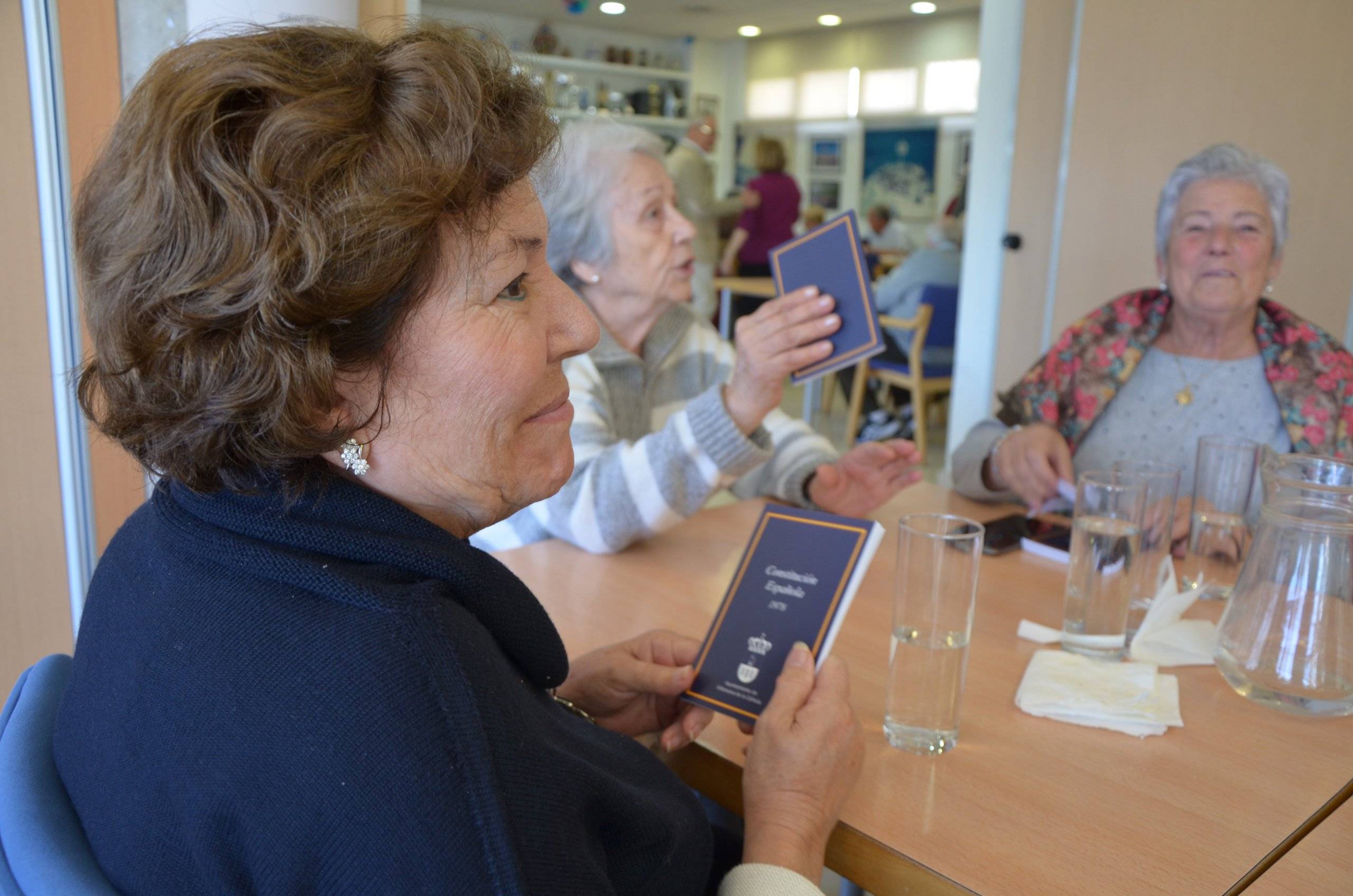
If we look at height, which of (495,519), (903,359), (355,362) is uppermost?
(355,362)

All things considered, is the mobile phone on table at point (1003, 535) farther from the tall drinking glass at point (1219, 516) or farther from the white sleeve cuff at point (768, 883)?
the white sleeve cuff at point (768, 883)

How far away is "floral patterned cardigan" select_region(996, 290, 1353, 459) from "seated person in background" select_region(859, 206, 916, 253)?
22.3ft

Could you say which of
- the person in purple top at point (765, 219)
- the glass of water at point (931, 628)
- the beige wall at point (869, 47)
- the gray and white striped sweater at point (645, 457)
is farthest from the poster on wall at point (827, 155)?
the glass of water at point (931, 628)

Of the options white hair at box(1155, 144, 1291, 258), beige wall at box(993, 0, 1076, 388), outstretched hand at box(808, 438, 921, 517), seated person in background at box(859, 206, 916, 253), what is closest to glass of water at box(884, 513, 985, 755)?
outstretched hand at box(808, 438, 921, 517)

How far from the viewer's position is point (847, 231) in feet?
5.36

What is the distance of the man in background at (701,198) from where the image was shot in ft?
23.0

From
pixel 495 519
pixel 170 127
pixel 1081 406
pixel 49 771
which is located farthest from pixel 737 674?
pixel 1081 406

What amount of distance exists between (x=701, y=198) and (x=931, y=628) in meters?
A: 6.70

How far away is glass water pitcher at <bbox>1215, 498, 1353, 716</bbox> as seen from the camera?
1079mm

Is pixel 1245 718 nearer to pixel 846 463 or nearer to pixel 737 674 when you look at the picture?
pixel 737 674

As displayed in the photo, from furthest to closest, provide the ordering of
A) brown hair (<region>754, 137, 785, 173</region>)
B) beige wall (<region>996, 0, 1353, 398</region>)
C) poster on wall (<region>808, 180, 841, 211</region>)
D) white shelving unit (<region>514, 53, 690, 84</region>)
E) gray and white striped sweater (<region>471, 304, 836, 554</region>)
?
poster on wall (<region>808, 180, 841, 211</region>) → white shelving unit (<region>514, 53, 690, 84</region>) → brown hair (<region>754, 137, 785, 173</region>) → beige wall (<region>996, 0, 1353, 398</region>) → gray and white striped sweater (<region>471, 304, 836, 554</region>)

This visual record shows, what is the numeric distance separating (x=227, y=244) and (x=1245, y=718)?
111 cm

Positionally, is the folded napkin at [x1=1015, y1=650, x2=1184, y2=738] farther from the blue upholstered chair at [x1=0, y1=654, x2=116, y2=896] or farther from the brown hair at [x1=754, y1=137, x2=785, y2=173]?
the brown hair at [x1=754, y1=137, x2=785, y2=173]

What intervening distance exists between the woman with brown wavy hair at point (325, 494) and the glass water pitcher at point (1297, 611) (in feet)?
2.35
